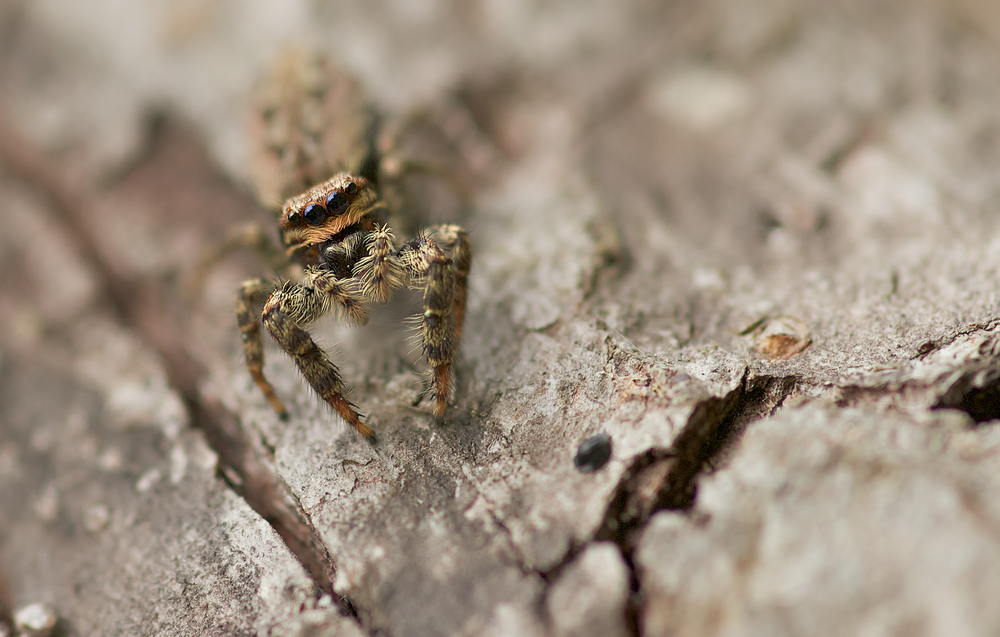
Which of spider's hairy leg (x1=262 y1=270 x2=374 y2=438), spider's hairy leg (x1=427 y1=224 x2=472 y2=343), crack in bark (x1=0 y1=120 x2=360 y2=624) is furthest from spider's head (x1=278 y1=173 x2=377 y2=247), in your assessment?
crack in bark (x1=0 y1=120 x2=360 y2=624)

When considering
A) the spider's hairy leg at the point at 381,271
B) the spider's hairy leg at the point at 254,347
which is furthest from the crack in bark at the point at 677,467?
the spider's hairy leg at the point at 254,347

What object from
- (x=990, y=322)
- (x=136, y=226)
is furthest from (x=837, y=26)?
(x=136, y=226)

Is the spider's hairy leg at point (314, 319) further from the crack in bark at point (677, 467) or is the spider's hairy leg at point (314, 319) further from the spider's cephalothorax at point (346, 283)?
the crack in bark at point (677, 467)

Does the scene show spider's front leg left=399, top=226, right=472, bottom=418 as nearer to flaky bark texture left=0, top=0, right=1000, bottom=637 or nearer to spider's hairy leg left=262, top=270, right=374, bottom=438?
flaky bark texture left=0, top=0, right=1000, bottom=637

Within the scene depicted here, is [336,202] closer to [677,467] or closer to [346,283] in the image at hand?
[346,283]

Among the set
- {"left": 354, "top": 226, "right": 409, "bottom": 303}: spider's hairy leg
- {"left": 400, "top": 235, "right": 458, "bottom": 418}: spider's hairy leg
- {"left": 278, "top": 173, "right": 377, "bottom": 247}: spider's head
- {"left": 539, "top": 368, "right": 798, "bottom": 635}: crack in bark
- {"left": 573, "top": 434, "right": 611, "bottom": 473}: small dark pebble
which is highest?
{"left": 278, "top": 173, "right": 377, "bottom": 247}: spider's head

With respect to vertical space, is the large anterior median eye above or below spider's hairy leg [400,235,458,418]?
above
